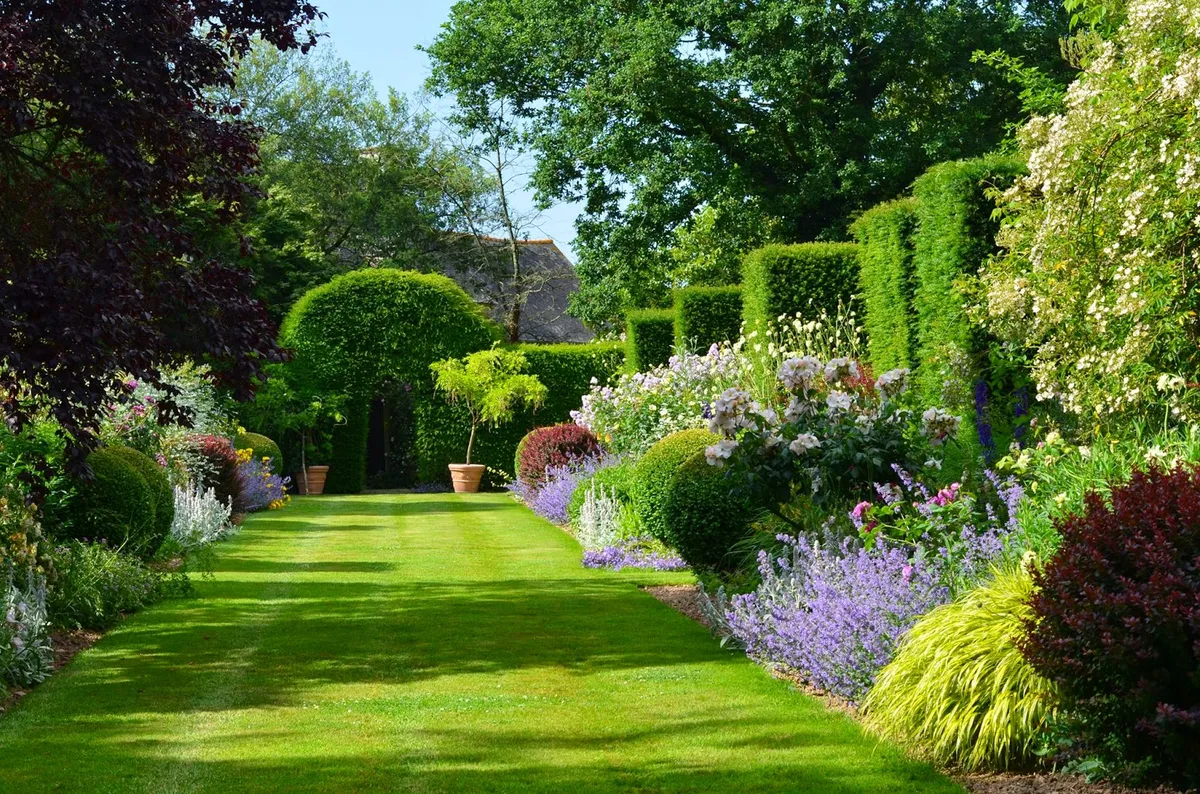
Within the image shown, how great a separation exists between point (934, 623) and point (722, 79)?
18.3 metres

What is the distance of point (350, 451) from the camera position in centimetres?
2317

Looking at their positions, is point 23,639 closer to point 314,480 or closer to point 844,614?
point 844,614

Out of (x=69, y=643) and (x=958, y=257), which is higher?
(x=958, y=257)

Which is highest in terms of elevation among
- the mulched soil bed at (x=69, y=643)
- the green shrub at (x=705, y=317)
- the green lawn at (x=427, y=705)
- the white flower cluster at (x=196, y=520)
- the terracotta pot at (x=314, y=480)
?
the green shrub at (x=705, y=317)

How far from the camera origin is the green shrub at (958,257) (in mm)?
11000

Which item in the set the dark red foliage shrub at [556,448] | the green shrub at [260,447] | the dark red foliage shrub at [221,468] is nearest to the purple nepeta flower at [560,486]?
the dark red foliage shrub at [556,448]

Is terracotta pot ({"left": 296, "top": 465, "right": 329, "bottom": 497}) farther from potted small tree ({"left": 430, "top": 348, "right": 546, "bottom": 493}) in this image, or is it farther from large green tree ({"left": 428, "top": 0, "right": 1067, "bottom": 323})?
large green tree ({"left": 428, "top": 0, "right": 1067, "bottom": 323})

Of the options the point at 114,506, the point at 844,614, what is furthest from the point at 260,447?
the point at 844,614

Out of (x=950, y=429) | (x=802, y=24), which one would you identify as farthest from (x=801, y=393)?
(x=802, y=24)

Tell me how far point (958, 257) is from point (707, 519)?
3915mm

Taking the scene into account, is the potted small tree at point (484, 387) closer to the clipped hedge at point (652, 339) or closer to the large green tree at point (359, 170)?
the clipped hedge at point (652, 339)

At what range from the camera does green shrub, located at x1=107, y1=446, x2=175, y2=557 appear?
10266 millimetres

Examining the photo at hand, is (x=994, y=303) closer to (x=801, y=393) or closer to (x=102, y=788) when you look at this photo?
(x=801, y=393)

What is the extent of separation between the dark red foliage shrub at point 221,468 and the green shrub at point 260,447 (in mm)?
2977
